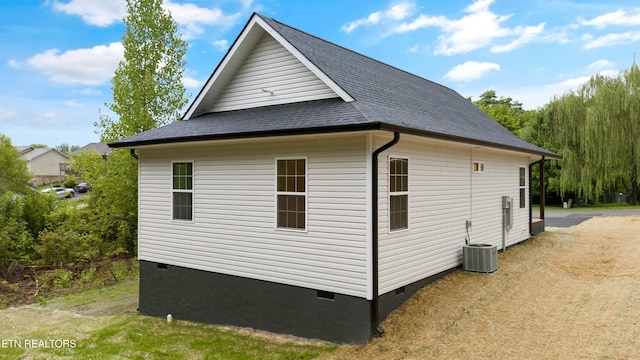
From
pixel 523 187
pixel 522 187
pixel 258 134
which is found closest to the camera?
pixel 258 134

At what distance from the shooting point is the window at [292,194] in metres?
6.85

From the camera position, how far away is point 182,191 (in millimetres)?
8734

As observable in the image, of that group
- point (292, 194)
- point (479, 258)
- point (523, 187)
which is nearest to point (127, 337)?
point (292, 194)

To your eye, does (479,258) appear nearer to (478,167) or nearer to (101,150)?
(478,167)

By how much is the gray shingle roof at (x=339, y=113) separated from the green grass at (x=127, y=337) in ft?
11.4

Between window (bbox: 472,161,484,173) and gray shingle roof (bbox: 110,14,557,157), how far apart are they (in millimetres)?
650

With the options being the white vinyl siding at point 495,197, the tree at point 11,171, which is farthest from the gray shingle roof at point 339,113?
the tree at point 11,171

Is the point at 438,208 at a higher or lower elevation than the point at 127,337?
higher

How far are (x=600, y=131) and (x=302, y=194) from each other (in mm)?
24914

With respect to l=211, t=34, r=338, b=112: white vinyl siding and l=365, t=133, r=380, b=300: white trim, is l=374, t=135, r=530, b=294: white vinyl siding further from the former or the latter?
l=211, t=34, r=338, b=112: white vinyl siding

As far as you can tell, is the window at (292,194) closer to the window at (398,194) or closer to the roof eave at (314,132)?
the roof eave at (314,132)

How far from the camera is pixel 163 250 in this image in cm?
911

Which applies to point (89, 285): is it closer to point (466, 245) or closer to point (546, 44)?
point (466, 245)

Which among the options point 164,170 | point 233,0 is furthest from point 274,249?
point 233,0
